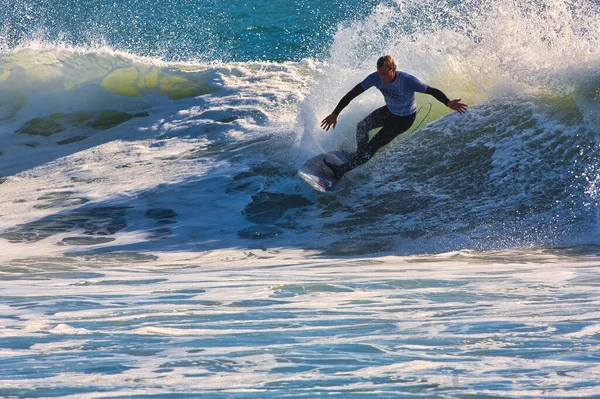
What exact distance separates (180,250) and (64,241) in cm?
134

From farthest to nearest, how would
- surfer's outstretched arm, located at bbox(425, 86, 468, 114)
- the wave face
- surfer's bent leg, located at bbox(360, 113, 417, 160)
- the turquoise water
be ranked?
the turquoise water → surfer's bent leg, located at bbox(360, 113, 417, 160) → the wave face → surfer's outstretched arm, located at bbox(425, 86, 468, 114)

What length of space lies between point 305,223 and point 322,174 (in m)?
0.86

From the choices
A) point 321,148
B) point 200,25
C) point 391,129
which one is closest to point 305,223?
point 391,129

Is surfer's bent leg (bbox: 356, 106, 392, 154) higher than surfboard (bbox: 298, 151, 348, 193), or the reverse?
surfer's bent leg (bbox: 356, 106, 392, 154)

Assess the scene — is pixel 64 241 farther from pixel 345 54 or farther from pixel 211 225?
pixel 345 54

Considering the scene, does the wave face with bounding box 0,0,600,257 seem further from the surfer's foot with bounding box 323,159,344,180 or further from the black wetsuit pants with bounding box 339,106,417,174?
the black wetsuit pants with bounding box 339,106,417,174

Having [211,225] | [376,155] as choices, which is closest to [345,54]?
[376,155]

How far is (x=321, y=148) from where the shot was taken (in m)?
10.6

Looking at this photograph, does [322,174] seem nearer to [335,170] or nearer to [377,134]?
[335,170]

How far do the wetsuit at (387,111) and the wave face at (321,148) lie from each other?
1.55ft

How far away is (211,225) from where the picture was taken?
915 cm

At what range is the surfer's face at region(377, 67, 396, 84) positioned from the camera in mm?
8539

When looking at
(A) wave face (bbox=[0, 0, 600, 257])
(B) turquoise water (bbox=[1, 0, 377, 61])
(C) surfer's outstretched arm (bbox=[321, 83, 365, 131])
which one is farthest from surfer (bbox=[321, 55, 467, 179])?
(B) turquoise water (bbox=[1, 0, 377, 61])

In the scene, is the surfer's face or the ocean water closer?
the ocean water
